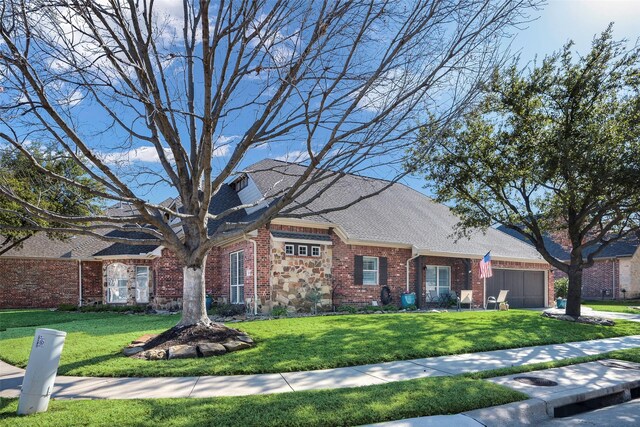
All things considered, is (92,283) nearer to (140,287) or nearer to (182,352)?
(140,287)

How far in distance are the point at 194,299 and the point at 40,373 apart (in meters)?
4.36

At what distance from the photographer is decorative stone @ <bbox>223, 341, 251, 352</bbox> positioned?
8500mm

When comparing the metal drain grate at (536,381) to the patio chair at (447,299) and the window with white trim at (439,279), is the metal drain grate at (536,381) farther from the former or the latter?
the window with white trim at (439,279)

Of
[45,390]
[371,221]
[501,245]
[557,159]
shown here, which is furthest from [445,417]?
[501,245]

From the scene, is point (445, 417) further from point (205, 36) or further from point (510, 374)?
point (205, 36)

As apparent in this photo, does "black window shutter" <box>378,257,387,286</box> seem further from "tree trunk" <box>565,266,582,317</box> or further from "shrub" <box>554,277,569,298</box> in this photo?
"shrub" <box>554,277,569,298</box>

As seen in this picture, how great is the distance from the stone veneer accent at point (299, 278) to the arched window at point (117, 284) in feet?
28.6

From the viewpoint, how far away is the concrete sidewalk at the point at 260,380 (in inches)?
230

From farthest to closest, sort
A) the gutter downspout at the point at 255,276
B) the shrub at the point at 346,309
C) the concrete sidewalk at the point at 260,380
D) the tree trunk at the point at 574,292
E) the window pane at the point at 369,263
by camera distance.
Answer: the window pane at the point at 369,263, the shrub at the point at 346,309, the gutter downspout at the point at 255,276, the tree trunk at the point at 574,292, the concrete sidewalk at the point at 260,380

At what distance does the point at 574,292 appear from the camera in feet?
49.1

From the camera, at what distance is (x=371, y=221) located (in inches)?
766

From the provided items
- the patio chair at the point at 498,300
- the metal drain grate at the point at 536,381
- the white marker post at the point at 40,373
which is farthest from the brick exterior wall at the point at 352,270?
the white marker post at the point at 40,373

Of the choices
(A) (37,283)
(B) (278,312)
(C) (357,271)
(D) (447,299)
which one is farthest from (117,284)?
(D) (447,299)

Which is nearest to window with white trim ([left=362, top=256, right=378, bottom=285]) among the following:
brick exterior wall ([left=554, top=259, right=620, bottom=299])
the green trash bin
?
the green trash bin
